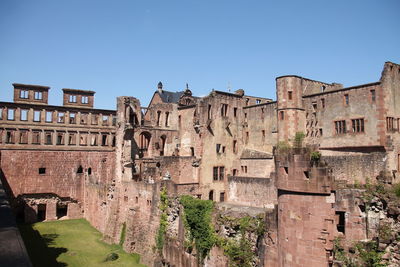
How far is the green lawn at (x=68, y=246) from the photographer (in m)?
26.4

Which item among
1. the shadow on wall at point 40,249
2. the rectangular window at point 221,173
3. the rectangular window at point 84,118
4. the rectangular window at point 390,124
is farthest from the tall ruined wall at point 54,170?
the rectangular window at point 390,124

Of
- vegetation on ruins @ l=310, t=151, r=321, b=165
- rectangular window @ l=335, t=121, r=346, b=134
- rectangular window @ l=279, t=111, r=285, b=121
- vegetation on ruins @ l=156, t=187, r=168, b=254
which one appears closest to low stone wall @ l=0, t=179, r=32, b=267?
vegetation on ruins @ l=310, t=151, r=321, b=165

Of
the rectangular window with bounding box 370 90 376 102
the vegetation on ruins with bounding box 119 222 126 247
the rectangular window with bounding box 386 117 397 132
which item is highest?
the rectangular window with bounding box 370 90 376 102

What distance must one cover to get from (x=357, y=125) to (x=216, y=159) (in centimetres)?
1340

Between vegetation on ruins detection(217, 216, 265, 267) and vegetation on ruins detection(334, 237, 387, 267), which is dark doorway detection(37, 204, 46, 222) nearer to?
vegetation on ruins detection(217, 216, 265, 267)

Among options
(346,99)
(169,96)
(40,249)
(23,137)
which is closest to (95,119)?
(23,137)

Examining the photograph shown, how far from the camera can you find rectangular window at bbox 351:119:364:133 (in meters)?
27.6

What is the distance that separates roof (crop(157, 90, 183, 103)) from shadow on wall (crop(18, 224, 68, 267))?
967 inches

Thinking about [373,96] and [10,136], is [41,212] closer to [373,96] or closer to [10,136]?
[10,136]

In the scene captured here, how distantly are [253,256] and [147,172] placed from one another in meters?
16.0

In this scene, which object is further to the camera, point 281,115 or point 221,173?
point 221,173

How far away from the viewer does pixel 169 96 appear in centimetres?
5394

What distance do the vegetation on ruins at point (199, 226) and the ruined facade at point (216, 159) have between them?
73cm

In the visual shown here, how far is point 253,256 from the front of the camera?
1820 cm
